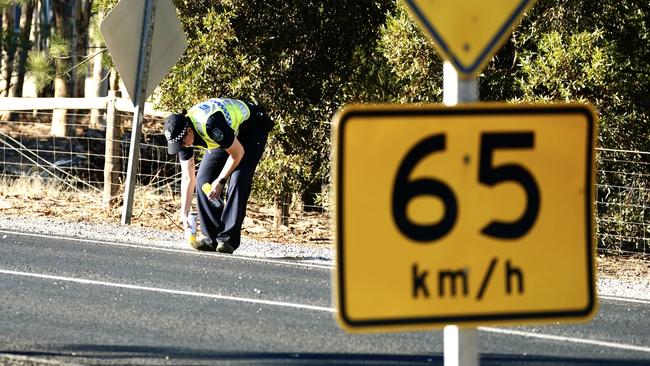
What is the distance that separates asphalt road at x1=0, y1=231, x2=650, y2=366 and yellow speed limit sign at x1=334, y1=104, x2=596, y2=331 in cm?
391

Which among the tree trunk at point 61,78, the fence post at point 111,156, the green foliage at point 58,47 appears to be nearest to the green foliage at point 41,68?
the tree trunk at point 61,78

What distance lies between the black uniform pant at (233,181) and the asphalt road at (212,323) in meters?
0.60

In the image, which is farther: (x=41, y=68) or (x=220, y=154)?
(x=41, y=68)

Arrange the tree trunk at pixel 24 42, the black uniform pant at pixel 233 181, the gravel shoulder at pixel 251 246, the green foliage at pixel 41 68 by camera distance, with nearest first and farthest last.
Result: the black uniform pant at pixel 233 181 → the gravel shoulder at pixel 251 246 → the green foliage at pixel 41 68 → the tree trunk at pixel 24 42

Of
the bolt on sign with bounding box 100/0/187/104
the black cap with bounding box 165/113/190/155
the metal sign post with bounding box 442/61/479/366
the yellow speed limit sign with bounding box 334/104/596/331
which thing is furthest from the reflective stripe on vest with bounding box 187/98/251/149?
the yellow speed limit sign with bounding box 334/104/596/331

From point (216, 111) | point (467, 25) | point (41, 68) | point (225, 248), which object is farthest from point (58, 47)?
point (467, 25)

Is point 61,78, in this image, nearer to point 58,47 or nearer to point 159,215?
point 58,47

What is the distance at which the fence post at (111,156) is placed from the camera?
15.2 m

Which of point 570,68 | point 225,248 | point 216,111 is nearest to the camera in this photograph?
point 216,111

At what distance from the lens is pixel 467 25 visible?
3654 millimetres

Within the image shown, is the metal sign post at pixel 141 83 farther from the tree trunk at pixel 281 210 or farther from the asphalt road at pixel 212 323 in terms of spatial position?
the asphalt road at pixel 212 323

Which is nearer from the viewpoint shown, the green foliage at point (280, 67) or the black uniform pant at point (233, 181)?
the black uniform pant at point (233, 181)

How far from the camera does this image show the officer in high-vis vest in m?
11.5

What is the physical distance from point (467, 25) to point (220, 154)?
8630 millimetres
